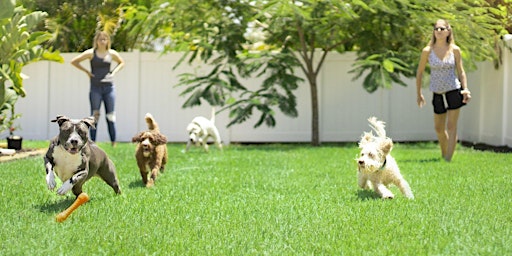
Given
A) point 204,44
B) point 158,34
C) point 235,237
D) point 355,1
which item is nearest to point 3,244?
point 235,237

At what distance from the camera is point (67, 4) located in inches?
607

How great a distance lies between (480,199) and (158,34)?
11413 millimetres

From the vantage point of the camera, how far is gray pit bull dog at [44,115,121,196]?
554cm

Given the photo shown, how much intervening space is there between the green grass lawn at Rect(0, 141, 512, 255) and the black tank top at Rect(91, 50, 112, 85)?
338cm

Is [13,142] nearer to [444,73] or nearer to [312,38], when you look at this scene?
[312,38]

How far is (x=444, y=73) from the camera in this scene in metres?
9.62

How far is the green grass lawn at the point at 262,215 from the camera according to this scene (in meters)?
4.41

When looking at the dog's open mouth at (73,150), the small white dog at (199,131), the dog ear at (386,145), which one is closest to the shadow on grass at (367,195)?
the dog ear at (386,145)

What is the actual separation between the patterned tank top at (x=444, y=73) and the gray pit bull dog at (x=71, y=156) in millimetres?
5207

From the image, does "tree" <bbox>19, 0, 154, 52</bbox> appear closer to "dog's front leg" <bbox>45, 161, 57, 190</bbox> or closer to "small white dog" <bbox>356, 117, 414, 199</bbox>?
"small white dog" <bbox>356, 117, 414, 199</bbox>

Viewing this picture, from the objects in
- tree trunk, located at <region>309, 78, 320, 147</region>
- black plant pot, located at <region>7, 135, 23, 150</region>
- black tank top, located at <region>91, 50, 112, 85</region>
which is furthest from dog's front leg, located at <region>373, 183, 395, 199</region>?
tree trunk, located at <region>309, 78, 320, 147</region>

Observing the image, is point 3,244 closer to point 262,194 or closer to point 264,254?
point 264,254

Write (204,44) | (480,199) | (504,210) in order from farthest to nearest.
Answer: (204,44)
(480,199)
(504,210)

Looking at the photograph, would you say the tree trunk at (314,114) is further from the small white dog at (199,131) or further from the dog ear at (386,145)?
the dog ear at (386,145)
